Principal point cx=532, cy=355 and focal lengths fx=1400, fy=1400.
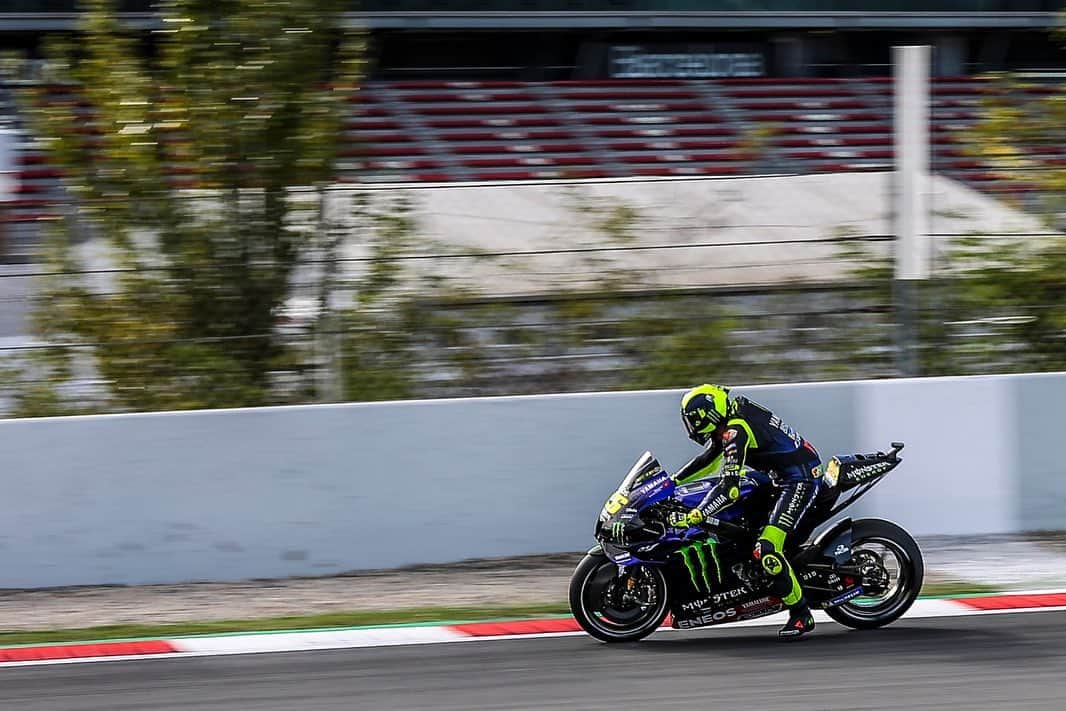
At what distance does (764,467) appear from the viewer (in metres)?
Result: 7.52

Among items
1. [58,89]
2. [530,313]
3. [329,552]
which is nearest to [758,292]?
[530,313]

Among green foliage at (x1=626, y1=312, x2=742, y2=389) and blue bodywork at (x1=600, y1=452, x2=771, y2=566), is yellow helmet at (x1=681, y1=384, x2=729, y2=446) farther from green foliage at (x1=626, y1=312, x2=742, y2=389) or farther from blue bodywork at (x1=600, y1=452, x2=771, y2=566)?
green foliage at (x1=626, y1=312, x2=742, y2=389)

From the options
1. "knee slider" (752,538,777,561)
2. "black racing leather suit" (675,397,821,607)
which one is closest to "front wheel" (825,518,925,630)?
"black racing leather suit" (675,397,821,607)

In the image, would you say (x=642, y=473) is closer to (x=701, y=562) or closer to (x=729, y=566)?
(x=701, y=562)

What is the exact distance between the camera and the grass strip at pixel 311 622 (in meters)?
8.04

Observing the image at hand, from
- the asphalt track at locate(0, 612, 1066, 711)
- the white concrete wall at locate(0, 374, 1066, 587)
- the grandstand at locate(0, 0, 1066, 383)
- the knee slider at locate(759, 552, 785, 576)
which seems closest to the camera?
the asphalt track at locate(0, 612, 1066, 711)

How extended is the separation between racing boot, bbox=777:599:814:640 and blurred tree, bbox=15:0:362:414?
162 inches

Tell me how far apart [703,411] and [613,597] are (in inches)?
43.3

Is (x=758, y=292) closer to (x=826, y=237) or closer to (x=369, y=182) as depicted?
(x=826, y=237)

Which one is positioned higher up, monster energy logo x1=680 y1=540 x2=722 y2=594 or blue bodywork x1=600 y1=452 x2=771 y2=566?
blue bodywork x1=600 y1=452 x2=771 y2=566

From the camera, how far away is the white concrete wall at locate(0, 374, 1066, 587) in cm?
916

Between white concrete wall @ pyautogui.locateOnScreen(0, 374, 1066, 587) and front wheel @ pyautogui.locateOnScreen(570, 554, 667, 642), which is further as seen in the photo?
white concrete wall @ pyautogui.locateOnScreen(0, 374, 1066, 587)

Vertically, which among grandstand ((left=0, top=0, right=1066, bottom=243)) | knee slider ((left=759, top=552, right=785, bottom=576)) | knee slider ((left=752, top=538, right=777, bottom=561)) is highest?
grandstand ((left=0, top=0, right=1066, bottom=243))

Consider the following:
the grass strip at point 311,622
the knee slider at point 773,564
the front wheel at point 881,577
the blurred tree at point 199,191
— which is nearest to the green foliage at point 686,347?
the grass strip at point 311,622
